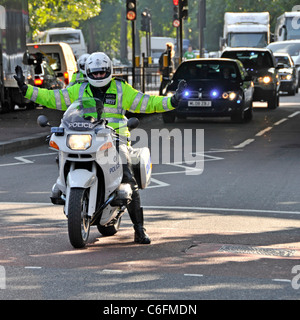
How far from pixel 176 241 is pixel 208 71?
14087 millimetres

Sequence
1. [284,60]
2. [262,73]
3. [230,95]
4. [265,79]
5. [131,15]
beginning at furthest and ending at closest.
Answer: [284,60] → [265,79] → [262,73] → [131,15] → [230,95]

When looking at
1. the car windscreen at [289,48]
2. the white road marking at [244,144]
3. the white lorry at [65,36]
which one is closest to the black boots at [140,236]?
the white road marking at [244,144]

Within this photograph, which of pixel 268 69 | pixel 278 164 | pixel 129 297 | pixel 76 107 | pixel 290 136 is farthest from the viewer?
pixel 268 69

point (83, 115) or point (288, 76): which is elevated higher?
point (83, 115)

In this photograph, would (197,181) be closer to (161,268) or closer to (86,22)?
(161,268)

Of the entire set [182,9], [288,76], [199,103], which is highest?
[182,9]

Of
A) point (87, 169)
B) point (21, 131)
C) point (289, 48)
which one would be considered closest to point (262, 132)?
point (21, 131)

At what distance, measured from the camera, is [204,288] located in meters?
6.41

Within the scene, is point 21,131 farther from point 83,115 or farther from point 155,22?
point 155,22

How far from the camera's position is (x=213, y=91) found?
2108 centimetres

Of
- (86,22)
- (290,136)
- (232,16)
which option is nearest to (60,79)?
(290,136)

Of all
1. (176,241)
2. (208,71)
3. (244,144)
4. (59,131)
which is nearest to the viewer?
(59,131)

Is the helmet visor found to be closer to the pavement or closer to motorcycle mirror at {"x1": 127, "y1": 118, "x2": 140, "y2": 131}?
motorcycle mirror at {"x1": 127, "y1": 118, "x2": 140, "y2": 131}
